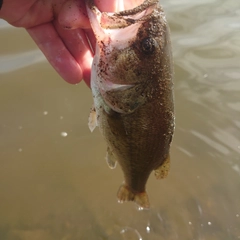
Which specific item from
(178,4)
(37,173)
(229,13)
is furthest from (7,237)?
(229,13)

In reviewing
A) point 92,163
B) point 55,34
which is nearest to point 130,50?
point 55,34

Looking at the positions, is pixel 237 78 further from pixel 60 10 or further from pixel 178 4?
pixel 60 10

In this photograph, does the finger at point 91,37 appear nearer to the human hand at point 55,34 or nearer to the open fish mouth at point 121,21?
the human hand at point 55,34

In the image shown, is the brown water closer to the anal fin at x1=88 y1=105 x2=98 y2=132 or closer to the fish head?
the anal fin at x1=88 y1=105 x2=98 y2=132

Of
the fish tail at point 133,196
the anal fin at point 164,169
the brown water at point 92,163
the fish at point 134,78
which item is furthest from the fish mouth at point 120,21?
the brown water at point 92,163

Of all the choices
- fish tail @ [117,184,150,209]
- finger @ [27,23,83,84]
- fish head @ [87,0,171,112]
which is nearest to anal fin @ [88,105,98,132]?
fish head @ [87,0,171,112]

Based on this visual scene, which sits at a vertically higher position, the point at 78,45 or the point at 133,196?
the point at 78,45

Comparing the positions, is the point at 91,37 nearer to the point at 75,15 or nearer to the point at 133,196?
the point at 75,15
